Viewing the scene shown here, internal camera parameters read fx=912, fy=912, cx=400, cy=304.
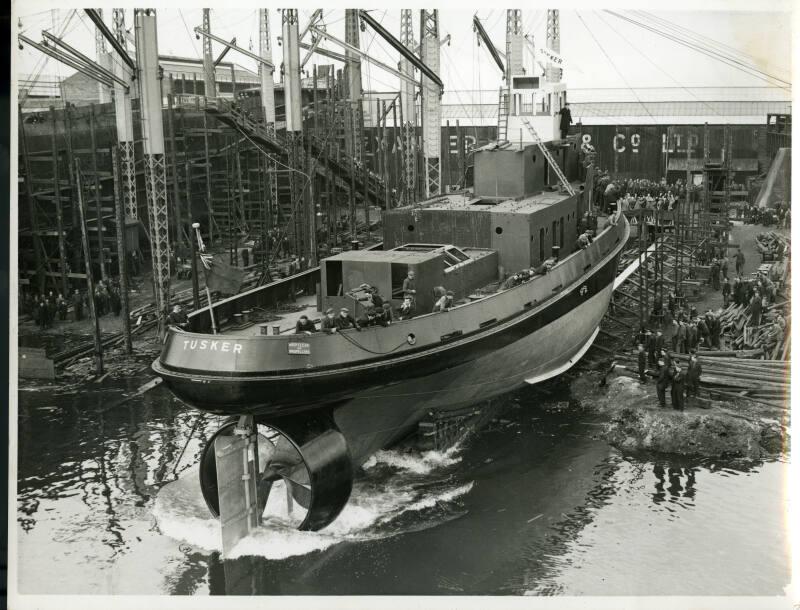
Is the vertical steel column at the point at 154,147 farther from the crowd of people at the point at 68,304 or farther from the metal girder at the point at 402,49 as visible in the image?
the metal girder at the point at 402,49

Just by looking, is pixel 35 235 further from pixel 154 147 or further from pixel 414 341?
pixel 414 341

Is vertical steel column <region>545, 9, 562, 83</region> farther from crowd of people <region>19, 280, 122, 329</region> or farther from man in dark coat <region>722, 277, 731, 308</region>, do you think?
crowd of people <region>19, 280, 122, 329</region>

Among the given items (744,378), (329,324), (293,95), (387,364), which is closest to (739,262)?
(744,378)

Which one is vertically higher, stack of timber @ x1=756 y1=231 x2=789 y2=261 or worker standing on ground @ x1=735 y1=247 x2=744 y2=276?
stack of timber @ x1=756 y1=231 x2=789 y2=261

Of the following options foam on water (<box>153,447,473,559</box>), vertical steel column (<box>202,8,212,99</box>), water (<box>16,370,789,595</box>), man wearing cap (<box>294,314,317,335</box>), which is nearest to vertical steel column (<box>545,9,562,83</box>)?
water (<box>16,370,789,595</box>)

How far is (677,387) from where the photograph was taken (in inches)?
590

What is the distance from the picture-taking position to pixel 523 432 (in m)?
15.1

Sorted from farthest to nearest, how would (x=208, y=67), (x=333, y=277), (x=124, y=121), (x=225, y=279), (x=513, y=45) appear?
(x=208, y=67) < (x=124, y=121) < (x=513, y=45) < (x=225, y=279) < (x=333, y=277)

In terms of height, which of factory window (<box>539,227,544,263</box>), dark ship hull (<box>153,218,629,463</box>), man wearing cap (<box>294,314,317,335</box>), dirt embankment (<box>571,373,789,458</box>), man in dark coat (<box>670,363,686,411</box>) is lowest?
dirt embankment (<box>571,373,789,458</box>)

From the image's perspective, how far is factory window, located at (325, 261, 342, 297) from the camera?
1397 centimetres

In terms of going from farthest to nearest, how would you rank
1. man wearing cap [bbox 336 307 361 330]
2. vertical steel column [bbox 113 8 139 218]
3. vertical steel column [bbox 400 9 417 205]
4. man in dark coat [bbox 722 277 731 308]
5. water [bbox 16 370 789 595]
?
vertical steel column [bbox 400 9 417 205] → vertical steel column [bbox 113 8 139 218] → man in dark coat [bbox 722 277 731 308] → man wearing cap [bbox 336 307 361 330] → water [bbox 16 370 789 595]

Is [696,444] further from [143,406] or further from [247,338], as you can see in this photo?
[143,406]

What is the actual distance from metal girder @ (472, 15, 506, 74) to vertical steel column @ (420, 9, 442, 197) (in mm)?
1418

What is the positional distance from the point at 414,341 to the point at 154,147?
7655 millimetres
